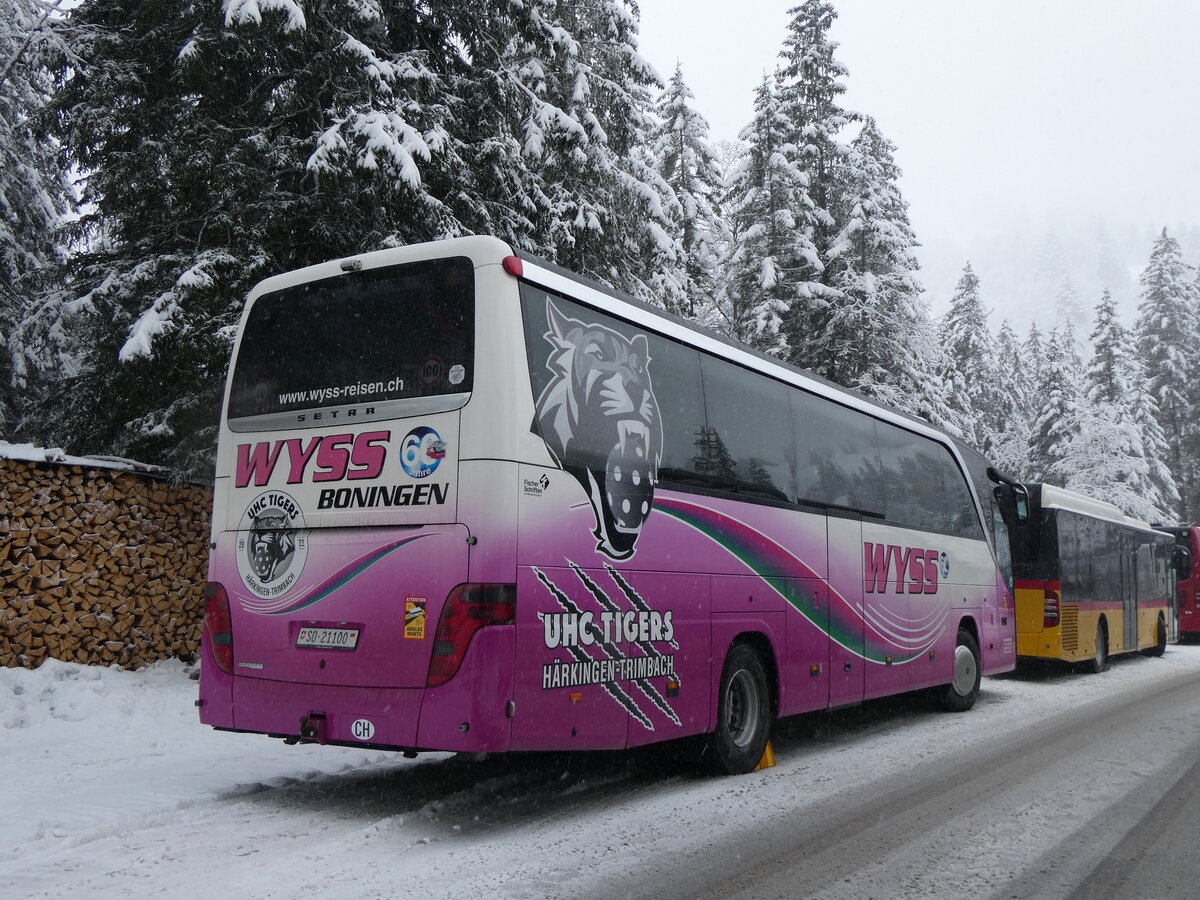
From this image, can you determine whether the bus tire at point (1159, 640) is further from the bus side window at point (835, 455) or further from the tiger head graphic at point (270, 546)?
the tiger head graphic at point (270, 546)

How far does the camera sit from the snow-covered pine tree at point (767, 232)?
80.1 feet

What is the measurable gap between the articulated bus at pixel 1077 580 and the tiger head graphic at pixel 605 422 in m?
9.38

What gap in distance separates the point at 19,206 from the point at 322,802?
15.1 m

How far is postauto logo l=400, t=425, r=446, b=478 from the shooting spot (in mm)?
5977

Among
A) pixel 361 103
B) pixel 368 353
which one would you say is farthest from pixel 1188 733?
pixel 361 103

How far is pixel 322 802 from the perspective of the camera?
264 inches

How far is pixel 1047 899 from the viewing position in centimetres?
494

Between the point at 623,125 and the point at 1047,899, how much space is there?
591 inches

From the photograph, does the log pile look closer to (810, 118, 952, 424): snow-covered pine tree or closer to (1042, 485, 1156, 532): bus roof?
(1042, 485, 1156, 532): bus roof

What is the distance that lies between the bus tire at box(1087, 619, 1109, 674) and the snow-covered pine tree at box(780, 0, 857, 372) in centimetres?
951

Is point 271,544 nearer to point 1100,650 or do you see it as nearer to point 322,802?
point 322,802

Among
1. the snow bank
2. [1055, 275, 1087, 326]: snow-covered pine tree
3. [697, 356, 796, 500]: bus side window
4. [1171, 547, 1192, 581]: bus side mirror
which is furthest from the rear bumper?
[1055, 275, 1087, 326]: snow-covered pine tree

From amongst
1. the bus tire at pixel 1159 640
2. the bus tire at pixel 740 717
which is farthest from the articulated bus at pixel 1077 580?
the bus tire at pixel 740 717

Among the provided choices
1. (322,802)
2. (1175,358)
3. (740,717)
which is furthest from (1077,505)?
(1175,358)
